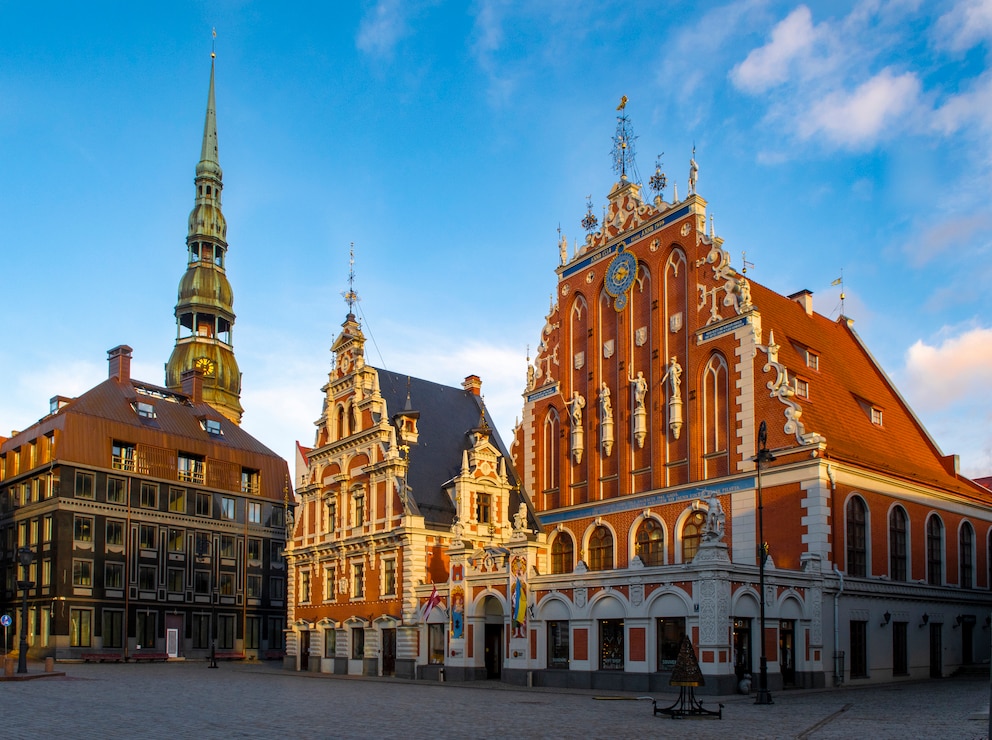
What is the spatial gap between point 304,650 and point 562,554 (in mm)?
16780

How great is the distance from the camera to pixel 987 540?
148 feet

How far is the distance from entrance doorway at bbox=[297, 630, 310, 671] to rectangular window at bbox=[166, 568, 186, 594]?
16083 mm

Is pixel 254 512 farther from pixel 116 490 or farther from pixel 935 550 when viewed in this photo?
pixel 935 550

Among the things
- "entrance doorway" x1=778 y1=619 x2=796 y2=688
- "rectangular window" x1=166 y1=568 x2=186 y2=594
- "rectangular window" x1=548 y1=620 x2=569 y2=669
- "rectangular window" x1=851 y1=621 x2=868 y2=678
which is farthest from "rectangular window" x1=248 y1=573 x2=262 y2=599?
"rectangular window" x1=851 y1=621 x2=868 y2=678

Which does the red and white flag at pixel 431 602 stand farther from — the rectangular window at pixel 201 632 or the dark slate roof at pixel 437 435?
the rectangular window at pixel 201 632

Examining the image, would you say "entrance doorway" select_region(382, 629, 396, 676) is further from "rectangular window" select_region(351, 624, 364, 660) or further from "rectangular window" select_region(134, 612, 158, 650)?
"rectangular window" select_region(134, 612, 158, 650)

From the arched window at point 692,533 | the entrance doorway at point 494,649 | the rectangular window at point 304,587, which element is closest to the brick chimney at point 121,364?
the rectangular window at point 304,587

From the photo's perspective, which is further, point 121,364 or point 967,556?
point 121,364

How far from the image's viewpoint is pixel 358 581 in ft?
164

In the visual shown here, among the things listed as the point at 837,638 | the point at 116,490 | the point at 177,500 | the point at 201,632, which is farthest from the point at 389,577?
the point at 201,632

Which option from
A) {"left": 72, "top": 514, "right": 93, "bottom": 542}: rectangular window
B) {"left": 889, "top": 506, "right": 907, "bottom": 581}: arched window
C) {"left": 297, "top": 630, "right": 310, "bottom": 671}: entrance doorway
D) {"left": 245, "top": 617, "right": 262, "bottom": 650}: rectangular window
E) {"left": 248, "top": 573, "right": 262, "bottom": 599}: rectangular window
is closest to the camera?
{"left": 889, "top": 506, "right": 907, "bottom": 581}: arched window

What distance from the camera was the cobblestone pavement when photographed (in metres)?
20.1

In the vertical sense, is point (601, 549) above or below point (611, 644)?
above

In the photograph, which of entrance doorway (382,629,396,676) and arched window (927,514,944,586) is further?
entrance doorway (382,629,396,676)
